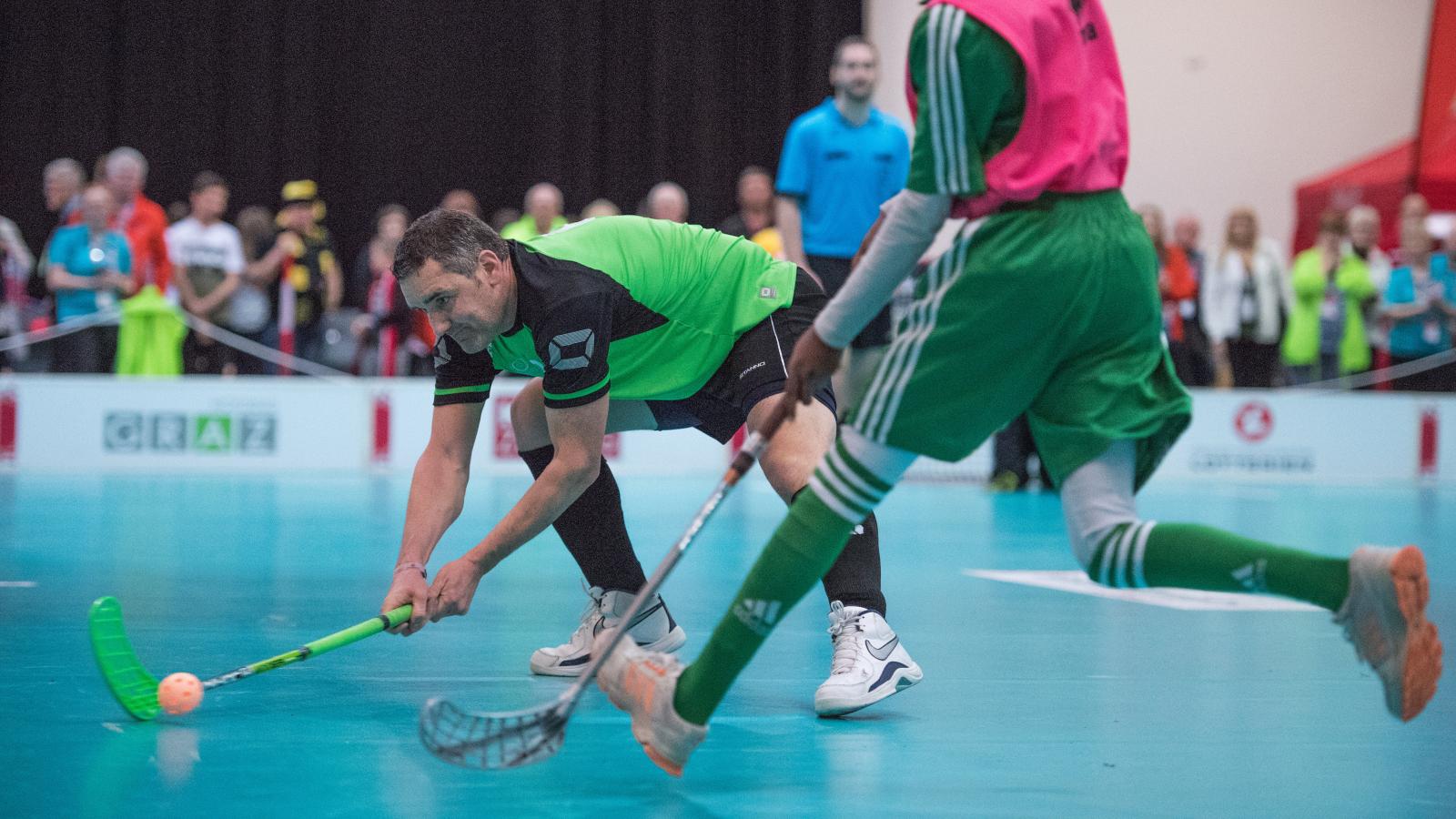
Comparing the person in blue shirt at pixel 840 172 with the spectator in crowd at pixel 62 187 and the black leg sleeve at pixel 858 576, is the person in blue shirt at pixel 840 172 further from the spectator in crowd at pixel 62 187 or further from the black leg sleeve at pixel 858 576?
the spectator in crowd at pixel 62 187

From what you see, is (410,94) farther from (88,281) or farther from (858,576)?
(858,576)

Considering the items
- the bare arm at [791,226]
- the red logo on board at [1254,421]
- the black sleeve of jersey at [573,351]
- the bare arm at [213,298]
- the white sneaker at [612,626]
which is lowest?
the red logo on board at [1254,421]

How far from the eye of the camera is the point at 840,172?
6.98 m

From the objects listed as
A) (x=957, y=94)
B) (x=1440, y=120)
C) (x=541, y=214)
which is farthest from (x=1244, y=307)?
(x=957, y=94)

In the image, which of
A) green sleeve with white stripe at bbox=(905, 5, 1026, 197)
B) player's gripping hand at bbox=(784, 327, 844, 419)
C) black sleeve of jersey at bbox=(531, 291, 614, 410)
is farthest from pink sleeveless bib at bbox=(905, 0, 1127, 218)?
black sleeve of jersey at bbox=(531, 291, 614, 410)

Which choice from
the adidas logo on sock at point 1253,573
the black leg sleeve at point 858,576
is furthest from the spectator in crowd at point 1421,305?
the adidas logo on sock at point 1253,573

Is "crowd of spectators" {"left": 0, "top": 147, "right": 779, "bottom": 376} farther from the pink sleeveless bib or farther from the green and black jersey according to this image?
the pink sleeveless bib

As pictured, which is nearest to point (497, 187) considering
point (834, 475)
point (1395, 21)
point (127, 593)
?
point (1395, 21)

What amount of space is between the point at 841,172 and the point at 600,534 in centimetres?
377

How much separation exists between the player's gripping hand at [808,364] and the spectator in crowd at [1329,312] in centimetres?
990

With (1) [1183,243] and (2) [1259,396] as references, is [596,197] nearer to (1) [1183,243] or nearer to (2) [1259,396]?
(1) [1183,243]

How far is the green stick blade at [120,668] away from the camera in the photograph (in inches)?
112

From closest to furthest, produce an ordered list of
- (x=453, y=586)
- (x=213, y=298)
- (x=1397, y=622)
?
1. (x=1397, y=622)
2. (x=453, y=586)
3. (x=213, y=298)

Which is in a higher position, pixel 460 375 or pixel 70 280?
pixel 460 375
